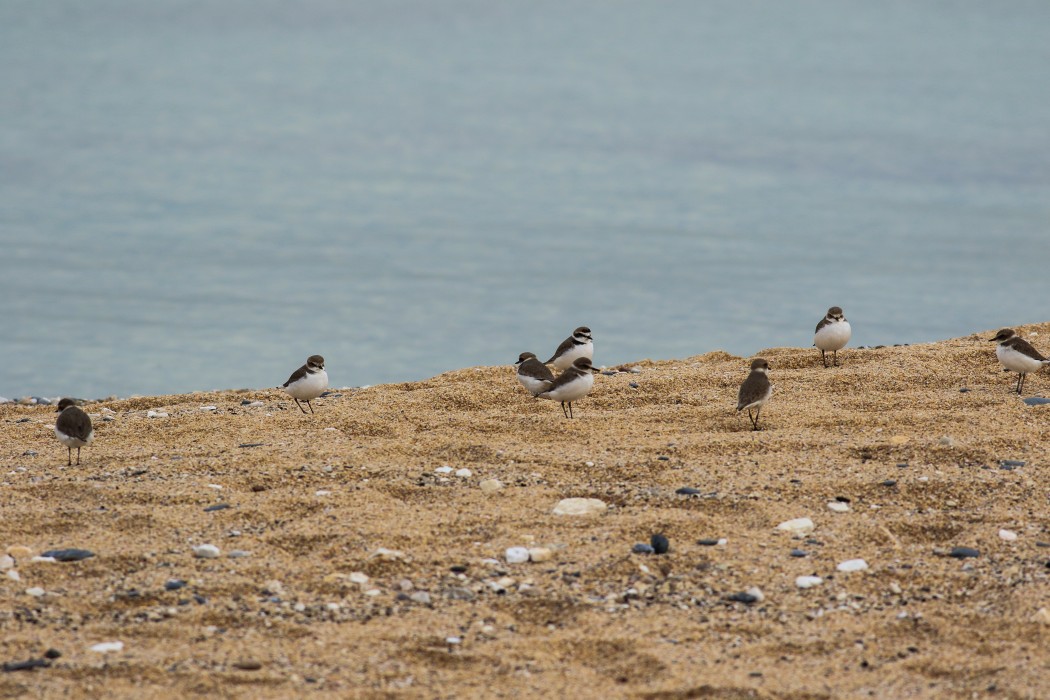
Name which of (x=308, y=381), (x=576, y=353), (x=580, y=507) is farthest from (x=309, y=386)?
(x=580, y=507)

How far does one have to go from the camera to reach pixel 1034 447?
9.49 m

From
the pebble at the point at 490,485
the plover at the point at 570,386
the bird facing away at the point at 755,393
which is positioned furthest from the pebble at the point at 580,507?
the plover at the point at 570,386

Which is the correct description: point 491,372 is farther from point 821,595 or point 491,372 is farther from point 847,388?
point 821,595

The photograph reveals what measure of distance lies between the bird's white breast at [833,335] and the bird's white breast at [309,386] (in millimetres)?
4872

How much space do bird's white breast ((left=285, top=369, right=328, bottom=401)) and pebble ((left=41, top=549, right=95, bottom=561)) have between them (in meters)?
4.12

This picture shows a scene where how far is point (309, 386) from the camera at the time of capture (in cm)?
1155

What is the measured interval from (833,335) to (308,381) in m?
5.13

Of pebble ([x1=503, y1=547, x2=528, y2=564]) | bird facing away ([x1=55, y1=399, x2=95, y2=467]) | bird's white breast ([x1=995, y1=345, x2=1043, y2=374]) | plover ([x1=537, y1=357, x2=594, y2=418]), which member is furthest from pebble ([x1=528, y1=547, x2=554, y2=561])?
bird's white breast ([x1=995, y1=345, x2=1043, y2=374])

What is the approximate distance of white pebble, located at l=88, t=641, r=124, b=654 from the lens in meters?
6.23

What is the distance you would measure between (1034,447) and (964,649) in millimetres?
3598

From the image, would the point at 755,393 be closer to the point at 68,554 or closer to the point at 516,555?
the point at 516,555

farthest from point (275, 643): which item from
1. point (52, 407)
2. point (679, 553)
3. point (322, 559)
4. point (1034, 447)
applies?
point (52, 407)

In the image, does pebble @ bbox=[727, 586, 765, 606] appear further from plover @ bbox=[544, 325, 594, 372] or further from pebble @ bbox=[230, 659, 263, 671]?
plover @ bbox=[544, 325, 594, 372]

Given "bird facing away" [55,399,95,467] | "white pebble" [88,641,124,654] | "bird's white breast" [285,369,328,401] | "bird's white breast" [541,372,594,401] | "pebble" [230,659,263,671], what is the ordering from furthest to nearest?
"bird's white breast" [285,369,328,401] → "bird's white breast" [541,372,594,401] → "bird facing away" [55,399,95,467] → "white pebble" [88,641,124,654] → "pebble" [230,659,263,671]
